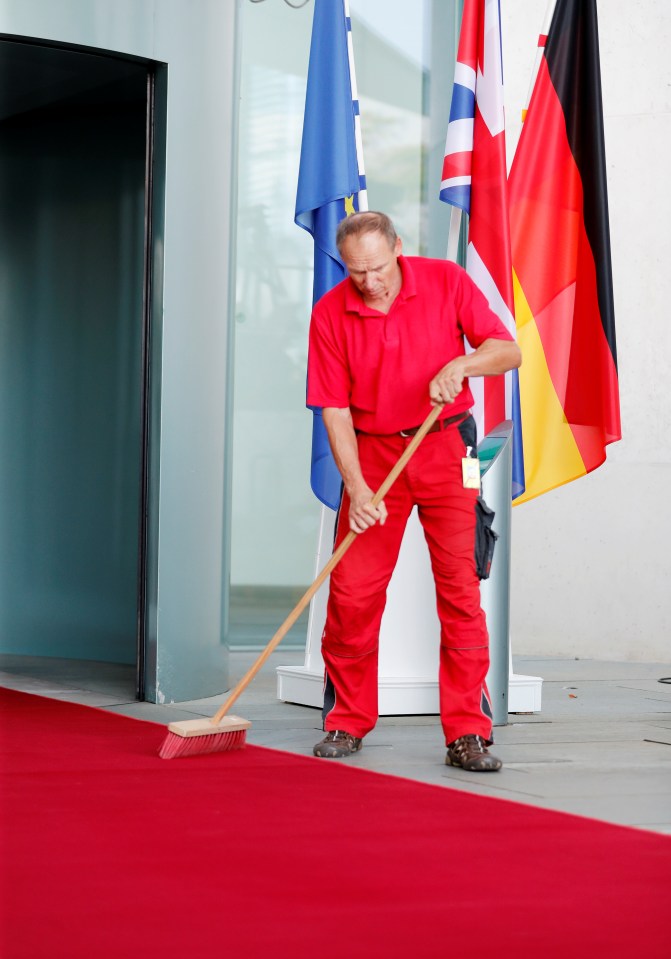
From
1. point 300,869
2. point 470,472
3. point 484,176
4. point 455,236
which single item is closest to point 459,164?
point 484,176

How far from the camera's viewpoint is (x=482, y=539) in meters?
3.41

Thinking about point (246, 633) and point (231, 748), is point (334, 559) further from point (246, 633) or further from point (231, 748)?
point (246, 633)

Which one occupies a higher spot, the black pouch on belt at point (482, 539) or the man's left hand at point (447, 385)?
the man's left hand at point (447, 385)

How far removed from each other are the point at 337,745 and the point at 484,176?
77.0 inches

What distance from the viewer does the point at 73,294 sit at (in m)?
5.43

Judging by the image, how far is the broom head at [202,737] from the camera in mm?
3189

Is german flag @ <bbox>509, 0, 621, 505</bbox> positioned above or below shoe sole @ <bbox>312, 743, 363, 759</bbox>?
above

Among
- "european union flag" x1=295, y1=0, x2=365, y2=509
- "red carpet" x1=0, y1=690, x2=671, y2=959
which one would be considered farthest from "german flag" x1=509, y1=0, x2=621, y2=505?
"red carpet" x1=0, y1=690, x2=671, y2=959

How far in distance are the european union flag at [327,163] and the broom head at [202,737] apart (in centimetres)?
108

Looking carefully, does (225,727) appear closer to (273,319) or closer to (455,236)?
(455,236)

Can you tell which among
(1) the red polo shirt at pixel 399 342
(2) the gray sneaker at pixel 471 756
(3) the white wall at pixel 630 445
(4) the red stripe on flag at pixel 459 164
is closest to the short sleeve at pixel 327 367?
(1) the red polo shirt at pixel 399 342

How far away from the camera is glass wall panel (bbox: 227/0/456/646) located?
6.00 meters

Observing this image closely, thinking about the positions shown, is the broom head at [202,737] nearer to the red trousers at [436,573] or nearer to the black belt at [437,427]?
the red trousers at [436,573]

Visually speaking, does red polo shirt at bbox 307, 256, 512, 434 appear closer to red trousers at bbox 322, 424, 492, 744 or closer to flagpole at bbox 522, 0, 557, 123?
red trousers at bbox 322, 424, 492, 744
